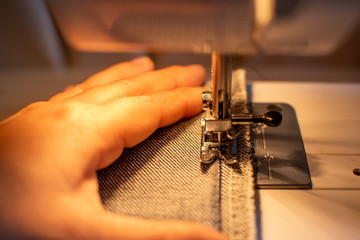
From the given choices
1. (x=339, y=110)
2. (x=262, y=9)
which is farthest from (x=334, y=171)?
(x=262, y=9)

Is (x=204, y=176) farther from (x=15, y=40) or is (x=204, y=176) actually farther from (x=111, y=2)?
(x=15, y=40)

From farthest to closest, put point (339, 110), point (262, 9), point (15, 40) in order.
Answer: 1. point (15, 40)
2. point (339, 110)
3. point (262, 9)

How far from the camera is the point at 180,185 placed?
0.46 metres

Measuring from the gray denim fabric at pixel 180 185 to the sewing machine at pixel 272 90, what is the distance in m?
0.03

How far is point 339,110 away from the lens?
0.66 meters

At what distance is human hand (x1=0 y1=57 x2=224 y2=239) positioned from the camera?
1.18ft

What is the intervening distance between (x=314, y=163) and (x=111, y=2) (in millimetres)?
407

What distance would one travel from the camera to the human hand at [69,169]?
360 millimetres

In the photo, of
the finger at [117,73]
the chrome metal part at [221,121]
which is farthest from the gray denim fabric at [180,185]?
the finger at [117,73]

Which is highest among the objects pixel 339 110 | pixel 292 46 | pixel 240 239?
pixel 339 110

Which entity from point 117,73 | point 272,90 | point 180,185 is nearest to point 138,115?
point 180,185

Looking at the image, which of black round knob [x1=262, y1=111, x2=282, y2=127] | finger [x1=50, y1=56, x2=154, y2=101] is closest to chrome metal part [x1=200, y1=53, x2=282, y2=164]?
black round knob [x1=262, y1=111, x2=282, y2=127]

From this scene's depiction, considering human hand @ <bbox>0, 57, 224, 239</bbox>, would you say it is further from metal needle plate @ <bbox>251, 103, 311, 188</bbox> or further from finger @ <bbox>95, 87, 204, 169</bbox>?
metal needle plate @ <bbox>251, 103, 311, 188</bbox>

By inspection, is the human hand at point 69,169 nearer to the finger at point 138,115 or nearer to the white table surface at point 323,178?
the finger at point 138,115
